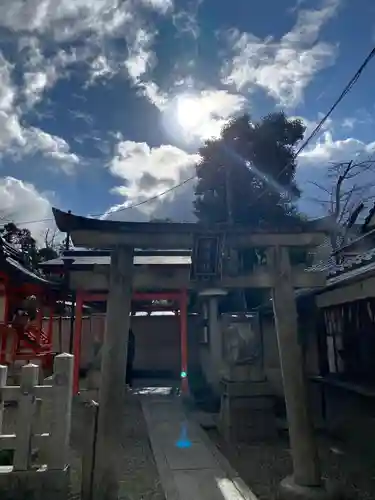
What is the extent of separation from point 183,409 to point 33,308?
208 inches

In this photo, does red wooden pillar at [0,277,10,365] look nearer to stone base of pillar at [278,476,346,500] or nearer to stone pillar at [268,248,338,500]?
stone pillar at [268,248,338,500]

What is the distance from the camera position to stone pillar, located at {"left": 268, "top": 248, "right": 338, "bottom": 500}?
462 cm

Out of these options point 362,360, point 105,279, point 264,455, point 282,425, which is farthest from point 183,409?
point 105,279

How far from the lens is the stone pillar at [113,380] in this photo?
4.23 m

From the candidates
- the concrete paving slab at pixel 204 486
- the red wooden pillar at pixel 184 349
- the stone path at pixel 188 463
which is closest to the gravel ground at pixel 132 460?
the stone path at pixel 188 463

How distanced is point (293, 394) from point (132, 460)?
3.15 m

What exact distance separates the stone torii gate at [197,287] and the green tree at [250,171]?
14112 mm

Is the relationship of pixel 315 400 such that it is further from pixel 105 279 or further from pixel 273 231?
pixel 105 279

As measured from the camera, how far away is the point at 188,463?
6.30 metres

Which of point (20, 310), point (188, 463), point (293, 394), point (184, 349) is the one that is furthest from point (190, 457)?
point (20, 310)

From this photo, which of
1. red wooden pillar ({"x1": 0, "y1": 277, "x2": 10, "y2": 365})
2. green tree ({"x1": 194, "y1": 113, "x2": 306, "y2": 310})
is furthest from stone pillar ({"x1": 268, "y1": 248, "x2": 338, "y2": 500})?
green tree ({"x1": 194, "y1": 113, "x2": 306, "y2": 310})

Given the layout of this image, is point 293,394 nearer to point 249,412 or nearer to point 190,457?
point 190,457

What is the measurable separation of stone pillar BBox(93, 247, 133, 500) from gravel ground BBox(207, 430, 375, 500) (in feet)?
6.49

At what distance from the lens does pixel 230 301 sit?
48.5 feet
